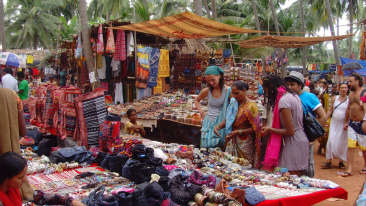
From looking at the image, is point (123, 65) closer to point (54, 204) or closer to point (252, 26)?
point (54, 204)

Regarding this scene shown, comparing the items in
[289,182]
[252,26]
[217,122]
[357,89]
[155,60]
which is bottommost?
[289,182]

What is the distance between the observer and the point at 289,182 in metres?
3.39

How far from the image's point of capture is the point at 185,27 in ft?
25.0

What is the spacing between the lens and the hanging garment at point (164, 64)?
9.89m

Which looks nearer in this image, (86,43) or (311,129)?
(311,129)

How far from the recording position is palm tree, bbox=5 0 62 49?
126 ft

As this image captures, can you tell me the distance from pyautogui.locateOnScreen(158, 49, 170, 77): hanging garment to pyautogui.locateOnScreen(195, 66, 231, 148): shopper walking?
5.51m

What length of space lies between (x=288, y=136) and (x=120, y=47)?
21.7 feet

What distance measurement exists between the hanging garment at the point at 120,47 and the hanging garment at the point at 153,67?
894 millimetres

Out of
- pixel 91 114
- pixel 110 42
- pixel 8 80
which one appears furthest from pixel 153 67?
pixel 91 114

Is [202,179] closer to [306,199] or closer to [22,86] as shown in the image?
[306,199]

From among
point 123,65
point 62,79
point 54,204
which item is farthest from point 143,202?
point 62,79

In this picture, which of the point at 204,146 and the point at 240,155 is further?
the point at 204,146

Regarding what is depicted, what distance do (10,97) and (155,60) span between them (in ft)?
23.0
